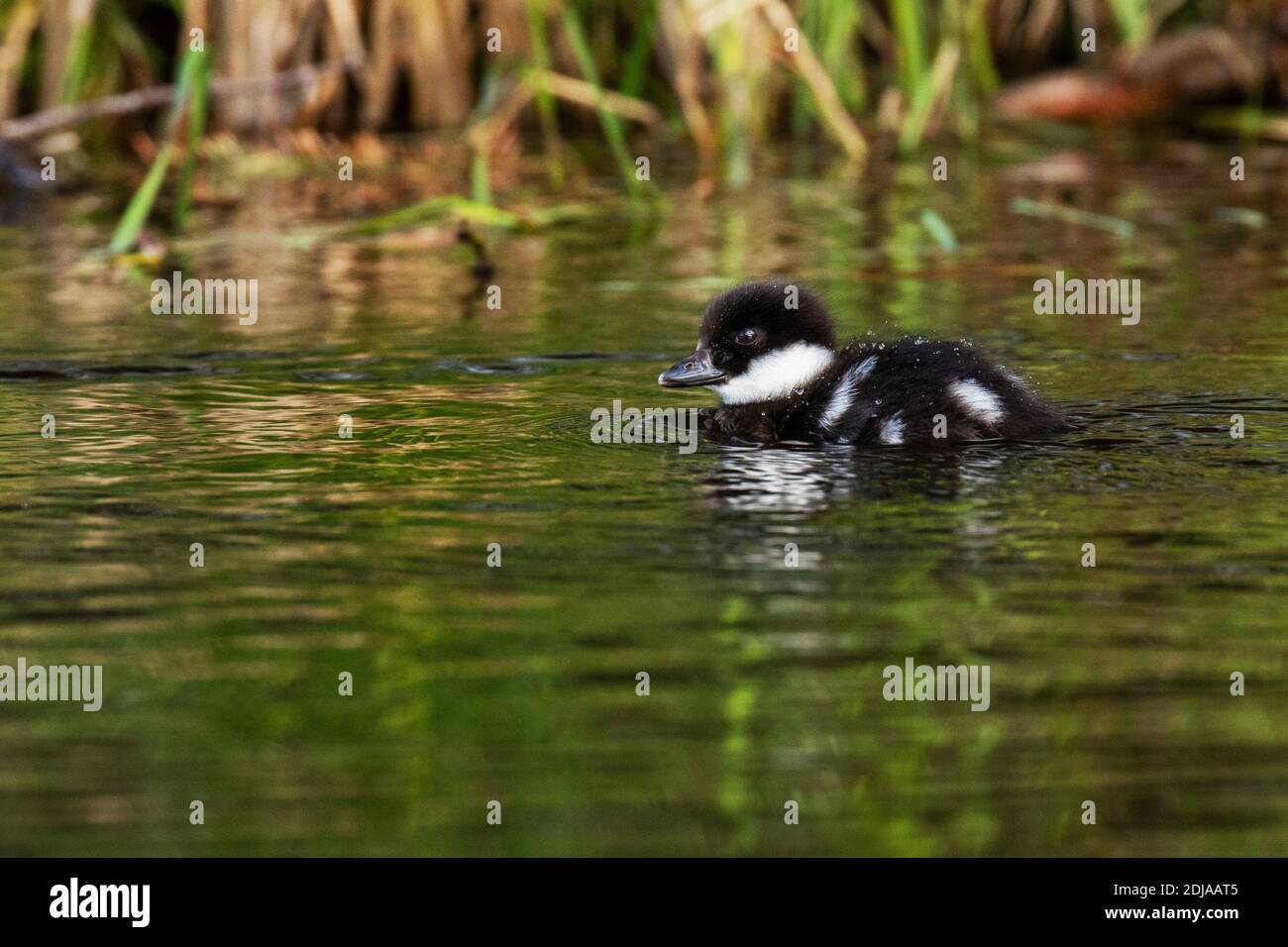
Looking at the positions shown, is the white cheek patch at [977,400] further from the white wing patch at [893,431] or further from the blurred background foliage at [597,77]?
the blurred background foliage at [597,77]

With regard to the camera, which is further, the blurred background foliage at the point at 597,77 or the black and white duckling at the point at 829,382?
the blurred background foliage at the point at 597,77

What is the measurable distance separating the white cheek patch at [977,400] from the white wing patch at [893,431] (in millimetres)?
160

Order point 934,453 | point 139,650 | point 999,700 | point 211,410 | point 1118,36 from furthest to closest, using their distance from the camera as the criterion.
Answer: point 1118,36 → point 211,410 → point 934,453 → point 139,650 → point 999,700

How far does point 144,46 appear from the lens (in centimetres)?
1249

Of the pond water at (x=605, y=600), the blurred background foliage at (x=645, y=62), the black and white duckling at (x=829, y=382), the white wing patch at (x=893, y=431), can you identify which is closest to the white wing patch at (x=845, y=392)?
the black and white duckling at (x=829, y=382)

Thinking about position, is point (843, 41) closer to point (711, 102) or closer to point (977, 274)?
point (711, 102)

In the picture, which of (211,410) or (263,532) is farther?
(211,410)

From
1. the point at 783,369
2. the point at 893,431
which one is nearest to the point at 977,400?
the point at 893,431

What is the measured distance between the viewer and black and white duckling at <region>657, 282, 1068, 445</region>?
5789mm

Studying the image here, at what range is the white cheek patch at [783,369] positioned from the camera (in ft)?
20.9

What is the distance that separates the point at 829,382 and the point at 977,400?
0.53 m

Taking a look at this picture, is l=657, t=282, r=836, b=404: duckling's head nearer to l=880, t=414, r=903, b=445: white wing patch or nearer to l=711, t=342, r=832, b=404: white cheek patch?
l=711, t=342, r=832, b=404: white cheek patch

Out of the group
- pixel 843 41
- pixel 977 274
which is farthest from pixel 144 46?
pixel 977 274

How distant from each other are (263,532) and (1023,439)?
2.10m
